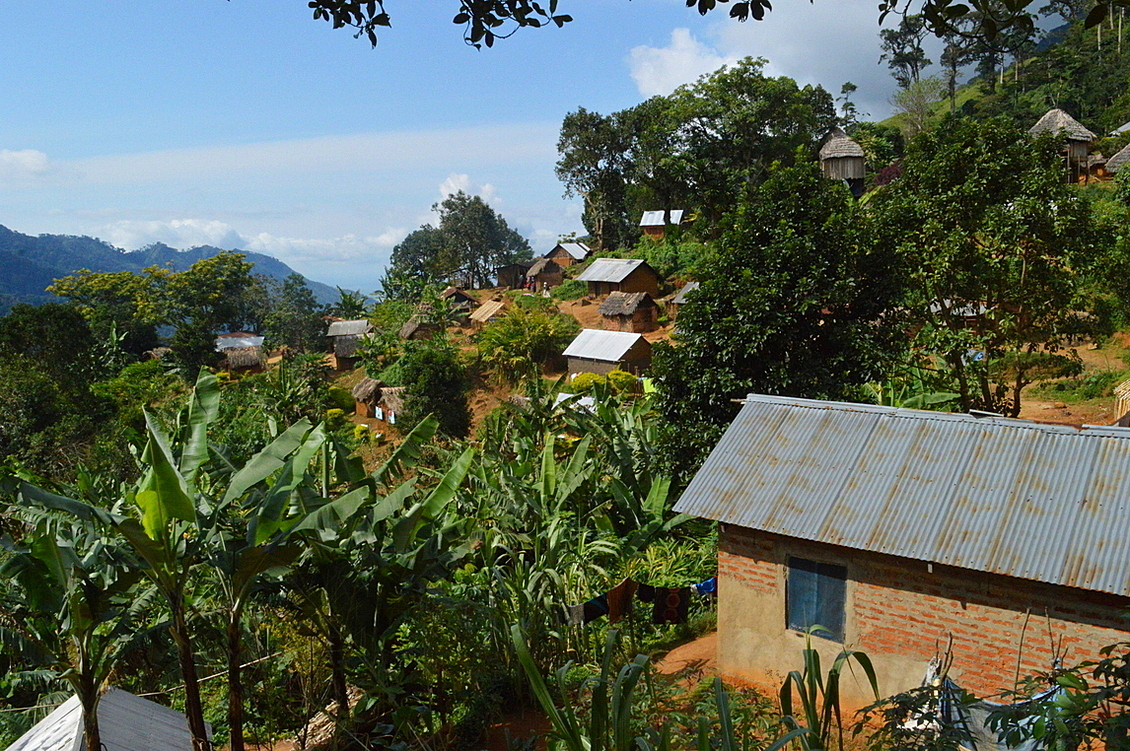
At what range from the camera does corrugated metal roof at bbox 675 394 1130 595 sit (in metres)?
6.86

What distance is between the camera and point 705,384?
11.1 m

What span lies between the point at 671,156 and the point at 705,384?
95.1 ft

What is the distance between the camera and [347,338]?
4147cm

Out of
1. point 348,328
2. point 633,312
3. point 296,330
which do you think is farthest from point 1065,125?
point 296,330

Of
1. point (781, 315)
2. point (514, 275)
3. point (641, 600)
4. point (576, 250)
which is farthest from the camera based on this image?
point (514, 275)

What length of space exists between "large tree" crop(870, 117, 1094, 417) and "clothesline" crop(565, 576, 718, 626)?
5814mm

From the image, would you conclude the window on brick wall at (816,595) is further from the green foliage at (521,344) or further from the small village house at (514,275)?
the small village house at (514,275)

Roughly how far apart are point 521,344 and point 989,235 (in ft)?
73.5

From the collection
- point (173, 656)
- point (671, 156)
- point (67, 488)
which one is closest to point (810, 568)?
point (173, 656)

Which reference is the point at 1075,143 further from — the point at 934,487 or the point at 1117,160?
the point at 934,487

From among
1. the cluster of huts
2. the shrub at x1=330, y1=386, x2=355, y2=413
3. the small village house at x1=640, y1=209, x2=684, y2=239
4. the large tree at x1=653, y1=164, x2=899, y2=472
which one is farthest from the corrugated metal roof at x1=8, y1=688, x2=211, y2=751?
the small village house at x1=640, y1=209, x2=684, y2=239

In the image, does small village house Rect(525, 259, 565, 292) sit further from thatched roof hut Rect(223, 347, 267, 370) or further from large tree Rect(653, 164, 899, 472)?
large tree Rect(653, 164, 899, 472)

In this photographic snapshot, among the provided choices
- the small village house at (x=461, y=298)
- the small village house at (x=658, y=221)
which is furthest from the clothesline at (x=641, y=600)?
the small village house at (x=461, y=298)

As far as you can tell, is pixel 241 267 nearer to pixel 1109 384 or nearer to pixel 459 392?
pixel 459 392
